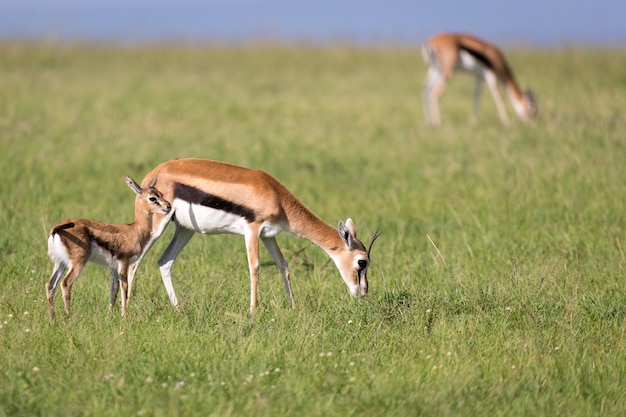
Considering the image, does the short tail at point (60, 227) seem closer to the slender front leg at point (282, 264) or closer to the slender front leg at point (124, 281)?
the slender front leg at point (124, 281)

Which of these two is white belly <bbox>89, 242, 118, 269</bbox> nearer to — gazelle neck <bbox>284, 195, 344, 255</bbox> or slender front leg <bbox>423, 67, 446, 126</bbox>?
gazelle neck <bbox>284, 195, 344, 255</bbox>

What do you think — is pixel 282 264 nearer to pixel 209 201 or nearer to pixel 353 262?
pixel 353 262

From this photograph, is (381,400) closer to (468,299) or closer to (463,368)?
(463,368)

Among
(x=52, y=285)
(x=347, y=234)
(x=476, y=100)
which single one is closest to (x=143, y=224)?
(x=52, y=285)

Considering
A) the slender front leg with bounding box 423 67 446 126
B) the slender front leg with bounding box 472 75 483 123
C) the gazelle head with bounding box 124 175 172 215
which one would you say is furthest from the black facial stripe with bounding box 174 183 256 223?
the slender front leg with bounding box 472 75 483 123

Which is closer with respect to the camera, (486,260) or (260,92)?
(486,260)

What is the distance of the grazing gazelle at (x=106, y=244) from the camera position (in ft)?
16.6

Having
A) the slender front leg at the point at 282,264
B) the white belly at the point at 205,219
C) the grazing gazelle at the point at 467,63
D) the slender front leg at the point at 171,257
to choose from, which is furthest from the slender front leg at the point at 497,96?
the white belly at the point at 205,219

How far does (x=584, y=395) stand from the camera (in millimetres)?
4383

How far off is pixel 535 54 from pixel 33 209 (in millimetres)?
15489

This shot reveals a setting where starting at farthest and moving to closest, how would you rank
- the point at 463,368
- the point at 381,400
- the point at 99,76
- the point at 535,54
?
the point at 535,54, the point at 99,76, the point at 463,368, the point at 381,400

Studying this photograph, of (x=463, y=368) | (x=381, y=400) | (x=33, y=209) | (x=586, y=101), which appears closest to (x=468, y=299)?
(x=463, y=368)

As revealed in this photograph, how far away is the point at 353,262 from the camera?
586 centimetres

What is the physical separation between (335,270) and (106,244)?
1.84 m
